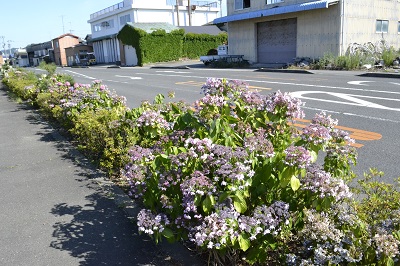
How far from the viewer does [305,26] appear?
24344mm

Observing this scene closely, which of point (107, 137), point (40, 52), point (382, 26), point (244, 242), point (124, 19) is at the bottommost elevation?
point (244, 242)

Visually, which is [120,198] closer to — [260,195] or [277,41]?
[260,195]

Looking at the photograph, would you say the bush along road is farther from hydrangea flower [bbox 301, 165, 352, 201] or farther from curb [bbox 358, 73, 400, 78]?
curb [bbox 358, 73, 400, 78]

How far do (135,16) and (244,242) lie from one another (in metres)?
56.5

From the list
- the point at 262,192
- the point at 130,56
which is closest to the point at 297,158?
the point at 262,192

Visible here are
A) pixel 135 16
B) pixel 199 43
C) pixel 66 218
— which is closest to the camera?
pixel 66 218

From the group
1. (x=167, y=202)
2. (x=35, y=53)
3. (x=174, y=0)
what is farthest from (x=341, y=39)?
(x=35, y=53)

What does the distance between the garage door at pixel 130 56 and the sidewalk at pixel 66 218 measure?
4075 cm

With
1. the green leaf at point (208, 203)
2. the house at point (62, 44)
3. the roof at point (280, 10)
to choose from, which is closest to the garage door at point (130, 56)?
the roof at point (280, 10)

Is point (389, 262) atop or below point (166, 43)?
below

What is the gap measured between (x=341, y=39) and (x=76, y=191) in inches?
856

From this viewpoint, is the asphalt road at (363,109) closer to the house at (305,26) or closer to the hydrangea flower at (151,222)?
the hydrangea flower at (151,222)

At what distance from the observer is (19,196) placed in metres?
4.58

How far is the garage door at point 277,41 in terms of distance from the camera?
25875 mm
